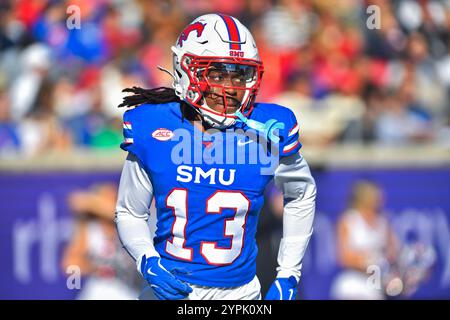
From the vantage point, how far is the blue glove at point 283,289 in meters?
3.84

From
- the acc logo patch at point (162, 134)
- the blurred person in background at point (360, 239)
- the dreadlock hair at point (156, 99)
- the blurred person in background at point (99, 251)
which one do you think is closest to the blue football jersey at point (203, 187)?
the acc logo patch at point (162, 134)

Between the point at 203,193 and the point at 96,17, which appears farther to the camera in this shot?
the point at 96,17

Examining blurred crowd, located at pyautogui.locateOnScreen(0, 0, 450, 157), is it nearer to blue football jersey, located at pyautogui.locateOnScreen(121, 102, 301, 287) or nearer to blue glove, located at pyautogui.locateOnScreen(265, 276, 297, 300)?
blue football jersey, located at pyautogui.locateOnScreen(121, 102, 301, 287)

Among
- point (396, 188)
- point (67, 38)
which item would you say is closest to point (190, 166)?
point (396, 188)

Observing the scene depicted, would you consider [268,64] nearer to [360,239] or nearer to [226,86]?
[360,239]

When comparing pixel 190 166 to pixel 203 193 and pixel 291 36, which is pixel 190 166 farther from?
pixel 291 36

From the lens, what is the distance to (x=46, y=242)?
7617 millimetres

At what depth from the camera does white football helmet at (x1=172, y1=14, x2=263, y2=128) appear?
12.7ft

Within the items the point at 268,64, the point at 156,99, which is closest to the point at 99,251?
the point at 268,64

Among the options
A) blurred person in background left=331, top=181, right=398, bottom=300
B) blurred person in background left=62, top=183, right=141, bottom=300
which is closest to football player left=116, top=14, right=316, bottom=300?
blurred person in background left=62, top=183, right=141, bottom=300

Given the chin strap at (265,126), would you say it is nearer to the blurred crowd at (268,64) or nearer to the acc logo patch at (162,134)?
the acc logo patch at (162,134)

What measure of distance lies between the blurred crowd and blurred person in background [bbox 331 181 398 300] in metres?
0.67
